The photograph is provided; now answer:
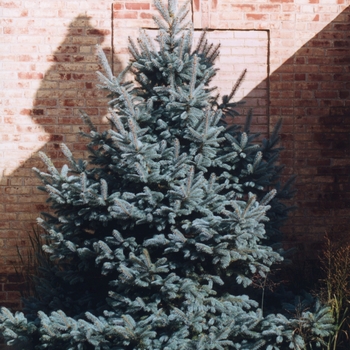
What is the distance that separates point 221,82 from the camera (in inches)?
190

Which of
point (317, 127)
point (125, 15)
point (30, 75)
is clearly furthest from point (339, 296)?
point (30, 75)

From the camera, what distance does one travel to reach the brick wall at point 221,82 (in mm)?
4789

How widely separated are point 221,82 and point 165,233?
5.91 ft

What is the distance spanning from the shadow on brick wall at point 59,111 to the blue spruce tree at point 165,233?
3.60ft

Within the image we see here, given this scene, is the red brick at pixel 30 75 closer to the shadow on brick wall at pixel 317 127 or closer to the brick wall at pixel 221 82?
the brick wall at pixel 221 82

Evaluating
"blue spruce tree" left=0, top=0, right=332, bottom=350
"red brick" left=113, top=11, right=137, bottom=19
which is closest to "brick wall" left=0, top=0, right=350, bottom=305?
"red brick" left=113, top=11, right=137, bottom=19

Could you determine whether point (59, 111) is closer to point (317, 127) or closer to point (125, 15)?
point (125, 15)

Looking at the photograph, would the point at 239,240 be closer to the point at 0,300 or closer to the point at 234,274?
the point at 234,274

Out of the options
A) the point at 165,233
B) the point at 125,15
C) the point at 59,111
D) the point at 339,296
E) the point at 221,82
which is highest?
the point at 125,15

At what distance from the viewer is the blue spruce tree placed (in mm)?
3324

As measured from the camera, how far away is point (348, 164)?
4.93 meters

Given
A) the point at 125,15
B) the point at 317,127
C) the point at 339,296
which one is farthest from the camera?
the point at 317,127

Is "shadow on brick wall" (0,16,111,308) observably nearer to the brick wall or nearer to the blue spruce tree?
the brick wall

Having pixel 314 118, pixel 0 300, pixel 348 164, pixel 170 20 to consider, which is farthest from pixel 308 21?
pixel 0 300
